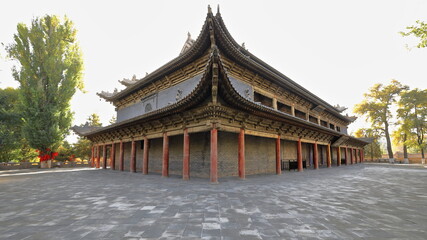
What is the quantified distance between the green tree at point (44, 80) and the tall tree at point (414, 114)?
152ft

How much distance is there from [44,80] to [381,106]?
161 feet

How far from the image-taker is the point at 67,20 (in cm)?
2181

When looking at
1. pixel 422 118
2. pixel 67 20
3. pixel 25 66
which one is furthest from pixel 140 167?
pixel 422 118

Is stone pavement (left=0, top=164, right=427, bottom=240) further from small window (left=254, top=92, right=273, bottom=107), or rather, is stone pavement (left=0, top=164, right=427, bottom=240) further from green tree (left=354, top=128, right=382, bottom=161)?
green tree (left=354, top=128, right=382, bottom=161)

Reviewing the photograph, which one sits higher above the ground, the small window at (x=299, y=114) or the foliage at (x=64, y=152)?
the small window at (x=299, y=114)

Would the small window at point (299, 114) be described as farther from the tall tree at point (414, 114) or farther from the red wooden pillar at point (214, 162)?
the tall tree at point (414, 114)

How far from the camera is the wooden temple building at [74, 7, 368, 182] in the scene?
→ 8312mm

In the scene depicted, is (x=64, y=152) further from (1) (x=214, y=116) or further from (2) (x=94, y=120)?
(1) (x=214, y=116)

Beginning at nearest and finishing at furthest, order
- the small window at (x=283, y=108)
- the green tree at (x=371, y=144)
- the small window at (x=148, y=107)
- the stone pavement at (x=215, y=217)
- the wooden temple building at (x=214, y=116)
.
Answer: the stone pavement at (x=215, y=217)
the wooden temple building at (x=214, y=116)
the small window at (x=148, y=107)
the small window at (x=283, y=108)
the green tree at (x=371, y=144)

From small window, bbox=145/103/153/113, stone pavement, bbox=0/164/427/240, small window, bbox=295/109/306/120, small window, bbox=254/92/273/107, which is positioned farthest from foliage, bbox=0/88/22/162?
small window, bbox=295/109/306/120

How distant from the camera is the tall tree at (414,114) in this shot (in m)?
27.6

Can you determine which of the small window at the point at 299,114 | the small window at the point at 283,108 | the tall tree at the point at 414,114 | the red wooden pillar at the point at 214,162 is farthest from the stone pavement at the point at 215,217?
the tall tree at the point at 414,114

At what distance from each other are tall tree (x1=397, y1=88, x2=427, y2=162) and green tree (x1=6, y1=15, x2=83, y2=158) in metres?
46.4

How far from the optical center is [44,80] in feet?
63.3
